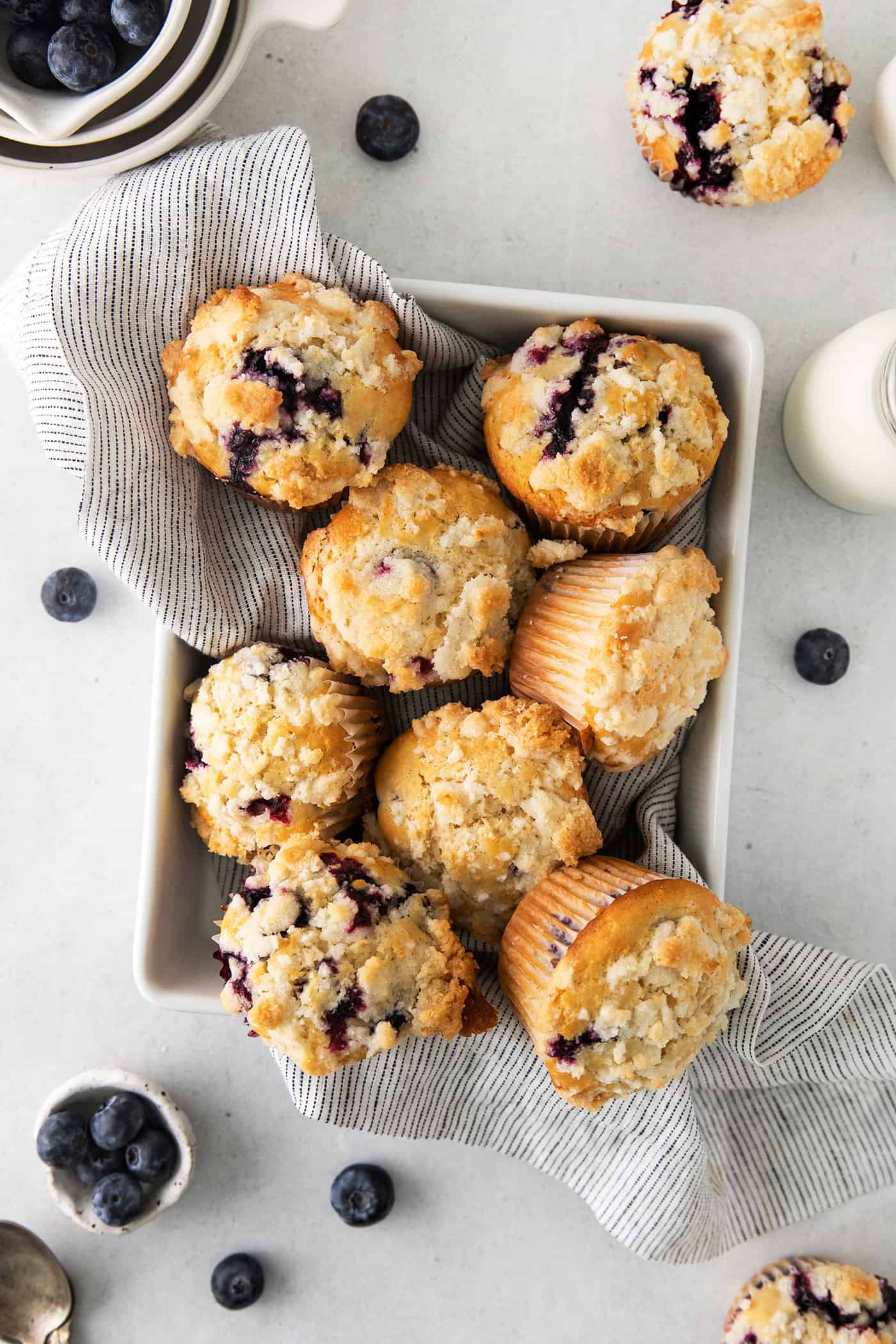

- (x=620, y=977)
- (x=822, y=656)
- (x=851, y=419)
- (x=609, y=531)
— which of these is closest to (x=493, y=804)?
(x=620, y=977)

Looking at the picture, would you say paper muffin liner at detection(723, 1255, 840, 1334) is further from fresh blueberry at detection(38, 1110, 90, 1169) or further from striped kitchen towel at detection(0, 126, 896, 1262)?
fresh blueberry at detection(38, 1110, 90, 1169)

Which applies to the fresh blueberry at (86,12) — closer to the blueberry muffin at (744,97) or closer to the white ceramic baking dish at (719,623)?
the white ceramic baking dish at (719,623)

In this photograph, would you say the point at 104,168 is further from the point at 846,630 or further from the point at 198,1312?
the point at 198,1312

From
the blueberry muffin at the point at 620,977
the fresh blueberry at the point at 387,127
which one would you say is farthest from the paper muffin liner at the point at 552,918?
the fresh blueberry at the point at 387,127

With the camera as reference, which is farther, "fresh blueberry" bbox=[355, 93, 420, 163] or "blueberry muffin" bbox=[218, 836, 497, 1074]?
"fresh blueberry" bbox=[355, 93, 420, 163]

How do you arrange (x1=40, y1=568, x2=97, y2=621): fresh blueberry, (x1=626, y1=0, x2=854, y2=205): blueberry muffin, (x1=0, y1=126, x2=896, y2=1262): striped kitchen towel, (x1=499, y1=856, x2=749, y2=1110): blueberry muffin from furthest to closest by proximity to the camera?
(x1=40, y1=568, x2=97, y2=621): fresh blueberry
(x1=626, y1=0, x2=854, y2=205): blueberry muffin
(x1=0, y1=126, x2=896, y2=1262): striped kitchen towel
(x1=499, y1=856, x2=749, y2=1110): blueberry muffin

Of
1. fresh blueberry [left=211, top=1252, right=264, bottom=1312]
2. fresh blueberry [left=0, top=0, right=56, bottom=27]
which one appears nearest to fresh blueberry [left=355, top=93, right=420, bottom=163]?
fresh blueberry [left=0, top=0, right=56, bottom=27]
